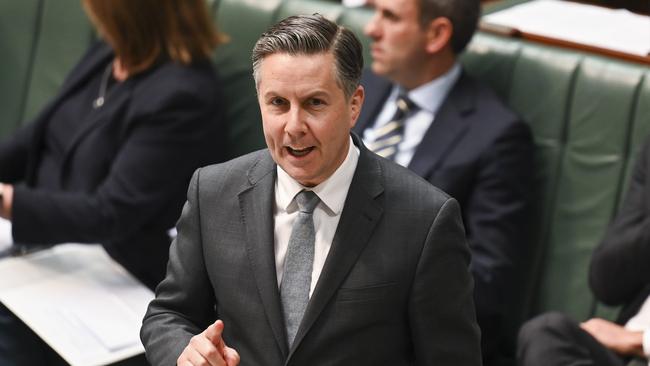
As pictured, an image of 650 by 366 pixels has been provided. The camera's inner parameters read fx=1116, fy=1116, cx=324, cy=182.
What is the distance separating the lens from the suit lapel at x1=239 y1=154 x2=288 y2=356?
1.65 meters

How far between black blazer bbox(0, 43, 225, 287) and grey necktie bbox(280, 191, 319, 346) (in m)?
1.24

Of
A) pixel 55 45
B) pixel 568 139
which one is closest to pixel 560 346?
pixel 568 139

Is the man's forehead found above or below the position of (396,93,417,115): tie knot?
above

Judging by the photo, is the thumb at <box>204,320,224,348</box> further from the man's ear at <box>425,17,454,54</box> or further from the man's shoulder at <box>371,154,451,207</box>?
the man's ear at <box>425,17,454,54</box>

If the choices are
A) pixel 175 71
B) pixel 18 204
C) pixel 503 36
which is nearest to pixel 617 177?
pixel 503 36

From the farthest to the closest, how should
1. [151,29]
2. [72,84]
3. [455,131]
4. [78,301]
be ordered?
[72,84] < [151,29] < [455,131] < [78,301]

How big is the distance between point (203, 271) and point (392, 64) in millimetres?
1271

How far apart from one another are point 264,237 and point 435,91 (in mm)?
1270

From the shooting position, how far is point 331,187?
167 centimetres

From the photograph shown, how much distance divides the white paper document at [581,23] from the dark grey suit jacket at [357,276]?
1319 mm

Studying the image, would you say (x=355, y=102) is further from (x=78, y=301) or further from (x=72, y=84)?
(x=72, y=84)

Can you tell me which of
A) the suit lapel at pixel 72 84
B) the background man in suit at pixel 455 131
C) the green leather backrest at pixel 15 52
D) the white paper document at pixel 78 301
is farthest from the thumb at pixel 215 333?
the green leather backrest at pixel 15 52

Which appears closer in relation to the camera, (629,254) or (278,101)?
(278,101)

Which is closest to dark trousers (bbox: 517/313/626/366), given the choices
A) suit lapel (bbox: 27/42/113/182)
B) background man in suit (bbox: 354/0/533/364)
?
background man in suit (bbox: 354/0/533/364)
